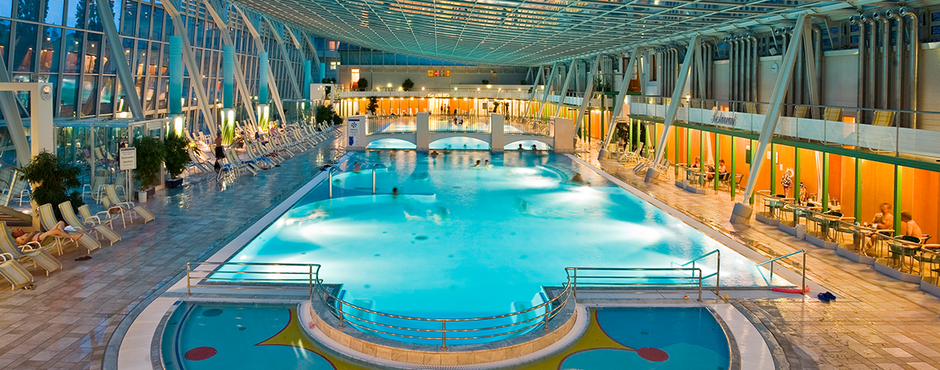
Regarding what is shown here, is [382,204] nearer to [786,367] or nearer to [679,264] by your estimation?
[679,264]

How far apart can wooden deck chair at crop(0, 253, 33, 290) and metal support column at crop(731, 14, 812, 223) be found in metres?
12.1

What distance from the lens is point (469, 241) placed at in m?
13.6

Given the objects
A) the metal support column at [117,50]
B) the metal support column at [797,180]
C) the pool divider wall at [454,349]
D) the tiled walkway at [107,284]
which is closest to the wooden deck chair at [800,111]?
the metal support column at [797,180]

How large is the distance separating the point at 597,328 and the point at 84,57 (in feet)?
60.1

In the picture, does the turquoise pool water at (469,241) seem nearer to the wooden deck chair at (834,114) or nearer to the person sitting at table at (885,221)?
the person sitting at table at (885,221)

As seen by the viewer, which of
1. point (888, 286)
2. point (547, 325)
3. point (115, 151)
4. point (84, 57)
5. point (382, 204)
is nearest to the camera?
point (547, 325)

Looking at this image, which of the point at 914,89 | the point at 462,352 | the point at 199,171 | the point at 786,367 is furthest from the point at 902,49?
the point at 199,171

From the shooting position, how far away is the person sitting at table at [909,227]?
11.3 meters

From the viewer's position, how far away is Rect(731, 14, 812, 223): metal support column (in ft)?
47.3

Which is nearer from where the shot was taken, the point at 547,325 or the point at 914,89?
the point at 547,325

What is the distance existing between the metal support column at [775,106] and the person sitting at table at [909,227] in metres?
2.92

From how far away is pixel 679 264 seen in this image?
1208cm

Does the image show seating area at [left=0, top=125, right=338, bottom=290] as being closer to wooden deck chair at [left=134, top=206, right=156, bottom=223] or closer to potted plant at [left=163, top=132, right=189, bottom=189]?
wooden deck chair at [left=134, top=206, right=156, bottom=223]

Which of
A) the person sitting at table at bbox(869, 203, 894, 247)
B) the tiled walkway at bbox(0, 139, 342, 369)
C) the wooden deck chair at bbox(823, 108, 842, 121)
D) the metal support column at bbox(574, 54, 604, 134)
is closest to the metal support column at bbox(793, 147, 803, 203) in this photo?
the wooden deck chair at bbox(823, 108, 842, 121)
